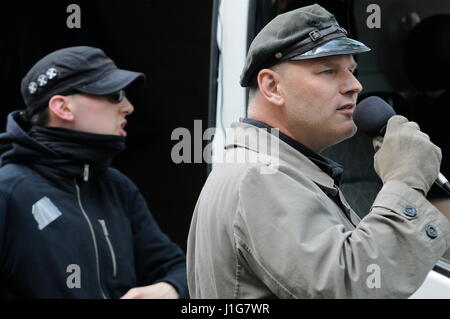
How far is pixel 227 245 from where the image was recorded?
1.56 meters

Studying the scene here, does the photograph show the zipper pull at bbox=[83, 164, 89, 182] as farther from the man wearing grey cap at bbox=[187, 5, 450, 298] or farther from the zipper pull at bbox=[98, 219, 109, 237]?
the man wearing grey cap at bbox=[187, 5, 450, 298]

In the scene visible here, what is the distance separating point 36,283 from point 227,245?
96 cm

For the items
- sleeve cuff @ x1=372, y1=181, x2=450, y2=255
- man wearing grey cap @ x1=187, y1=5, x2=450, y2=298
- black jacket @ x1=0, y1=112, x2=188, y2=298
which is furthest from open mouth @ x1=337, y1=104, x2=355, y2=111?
black jacket @ x1=0, y1=112, x2=188, y2=298

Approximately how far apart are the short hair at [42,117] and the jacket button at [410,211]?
144 centimetres

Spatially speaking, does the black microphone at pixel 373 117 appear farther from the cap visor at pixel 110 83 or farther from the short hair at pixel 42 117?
the short hair at pixel 42 117

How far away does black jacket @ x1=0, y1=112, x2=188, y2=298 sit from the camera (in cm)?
235

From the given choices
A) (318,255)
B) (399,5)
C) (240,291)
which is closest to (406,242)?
(318,255)

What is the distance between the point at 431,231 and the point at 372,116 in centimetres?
32

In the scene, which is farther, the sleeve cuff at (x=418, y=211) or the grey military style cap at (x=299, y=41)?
the grey military style cap at (x=299, y=41)

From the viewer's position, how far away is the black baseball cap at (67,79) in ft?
8.75

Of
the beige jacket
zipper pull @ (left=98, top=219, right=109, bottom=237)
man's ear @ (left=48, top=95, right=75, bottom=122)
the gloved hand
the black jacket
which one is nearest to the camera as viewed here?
the beige jacket

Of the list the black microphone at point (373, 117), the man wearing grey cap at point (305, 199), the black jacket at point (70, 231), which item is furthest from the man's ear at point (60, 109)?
the black microphone at point (373, 117)

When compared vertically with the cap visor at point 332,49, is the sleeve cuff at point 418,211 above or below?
below

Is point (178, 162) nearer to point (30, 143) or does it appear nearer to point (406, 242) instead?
point (30, 143)
